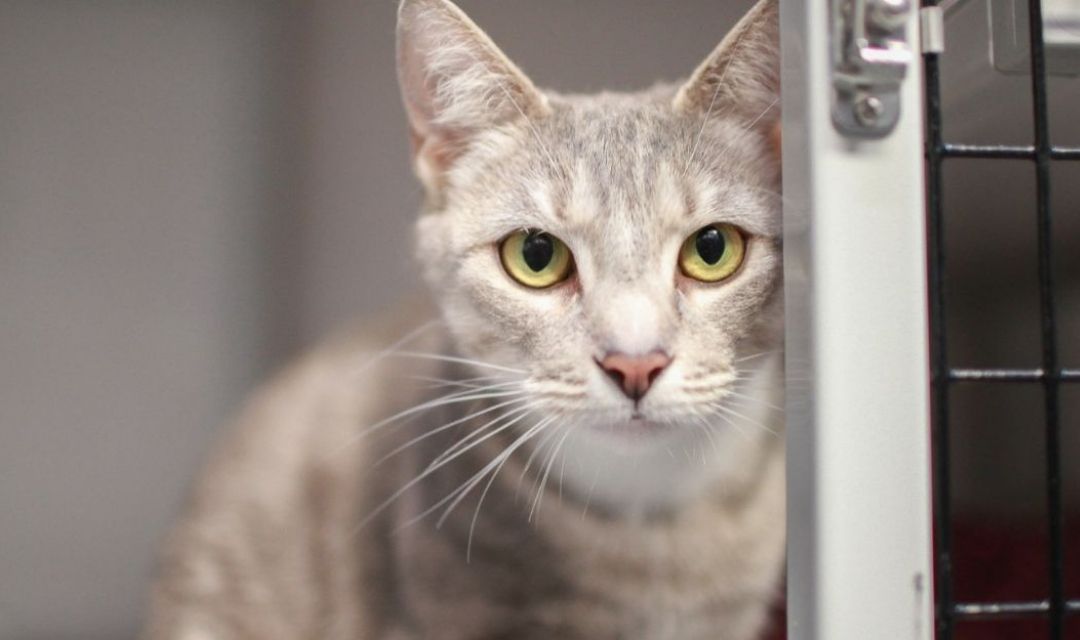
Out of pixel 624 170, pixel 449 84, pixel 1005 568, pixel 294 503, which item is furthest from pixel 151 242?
pixel 1005 568

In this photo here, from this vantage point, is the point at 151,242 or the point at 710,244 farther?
the point at 151,242

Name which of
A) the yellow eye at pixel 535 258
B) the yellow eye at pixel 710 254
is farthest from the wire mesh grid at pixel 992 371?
the yellow eye at pixel 535 258

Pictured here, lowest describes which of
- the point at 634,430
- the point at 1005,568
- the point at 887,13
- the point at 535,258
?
the point at 1005,568

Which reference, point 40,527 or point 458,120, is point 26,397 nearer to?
point 40,527

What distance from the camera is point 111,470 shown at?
1.10m

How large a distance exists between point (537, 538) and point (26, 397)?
66 centimetres

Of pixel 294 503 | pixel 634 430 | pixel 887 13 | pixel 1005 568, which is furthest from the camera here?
pixel 1005 568

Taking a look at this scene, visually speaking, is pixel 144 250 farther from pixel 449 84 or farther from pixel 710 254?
pixel 710 254

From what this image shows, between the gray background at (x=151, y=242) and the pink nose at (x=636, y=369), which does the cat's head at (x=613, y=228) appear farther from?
the gray background at (x=151, y=242)

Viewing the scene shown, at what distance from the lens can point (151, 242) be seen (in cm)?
110

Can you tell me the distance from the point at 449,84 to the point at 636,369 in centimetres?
28

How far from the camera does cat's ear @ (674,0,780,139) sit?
659mm

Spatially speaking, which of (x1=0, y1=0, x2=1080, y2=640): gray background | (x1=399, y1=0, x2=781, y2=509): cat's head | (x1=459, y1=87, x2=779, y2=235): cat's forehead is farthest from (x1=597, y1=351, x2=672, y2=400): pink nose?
(x1=0, y1=0, x2=1080, y2=640): gray background

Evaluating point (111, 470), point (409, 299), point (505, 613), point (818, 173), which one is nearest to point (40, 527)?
point (111, 470)
